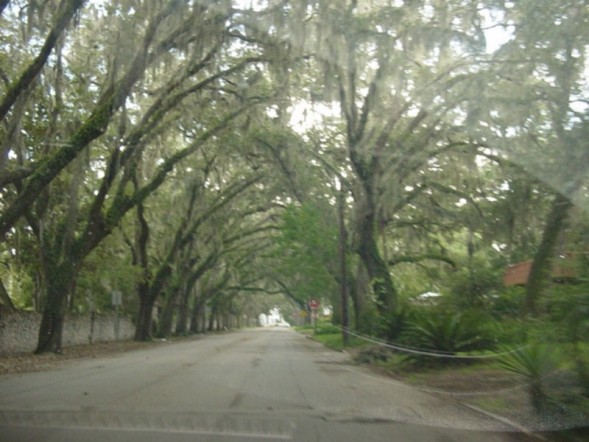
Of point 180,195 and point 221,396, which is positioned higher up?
point 180,195

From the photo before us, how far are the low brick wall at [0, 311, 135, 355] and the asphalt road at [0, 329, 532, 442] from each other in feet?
31.5

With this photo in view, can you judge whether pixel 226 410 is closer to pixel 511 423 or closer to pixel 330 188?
pixel 511 423

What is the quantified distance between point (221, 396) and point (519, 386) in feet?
16.2

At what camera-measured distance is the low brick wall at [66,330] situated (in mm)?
24344

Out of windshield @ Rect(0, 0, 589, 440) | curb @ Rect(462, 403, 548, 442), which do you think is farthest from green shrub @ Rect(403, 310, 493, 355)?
curb @ Rect(462, 403, 548, 442)

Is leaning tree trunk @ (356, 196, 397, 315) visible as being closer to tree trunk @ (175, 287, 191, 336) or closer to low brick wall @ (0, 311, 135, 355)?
low brick wall @ (0, 311, 135, 355)

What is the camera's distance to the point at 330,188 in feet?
106

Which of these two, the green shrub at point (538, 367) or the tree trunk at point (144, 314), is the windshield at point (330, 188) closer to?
the green shrub at point (538, 367)

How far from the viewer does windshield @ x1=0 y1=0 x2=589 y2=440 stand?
933 cm

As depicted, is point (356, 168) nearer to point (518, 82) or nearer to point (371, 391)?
point (518, 82)

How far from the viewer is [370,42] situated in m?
19.5

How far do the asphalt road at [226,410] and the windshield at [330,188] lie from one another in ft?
→ 0.25

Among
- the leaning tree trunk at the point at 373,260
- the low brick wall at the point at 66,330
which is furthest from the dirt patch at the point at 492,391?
the low brick wall at the point at 66,330

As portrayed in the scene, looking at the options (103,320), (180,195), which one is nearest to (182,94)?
(180,195)
